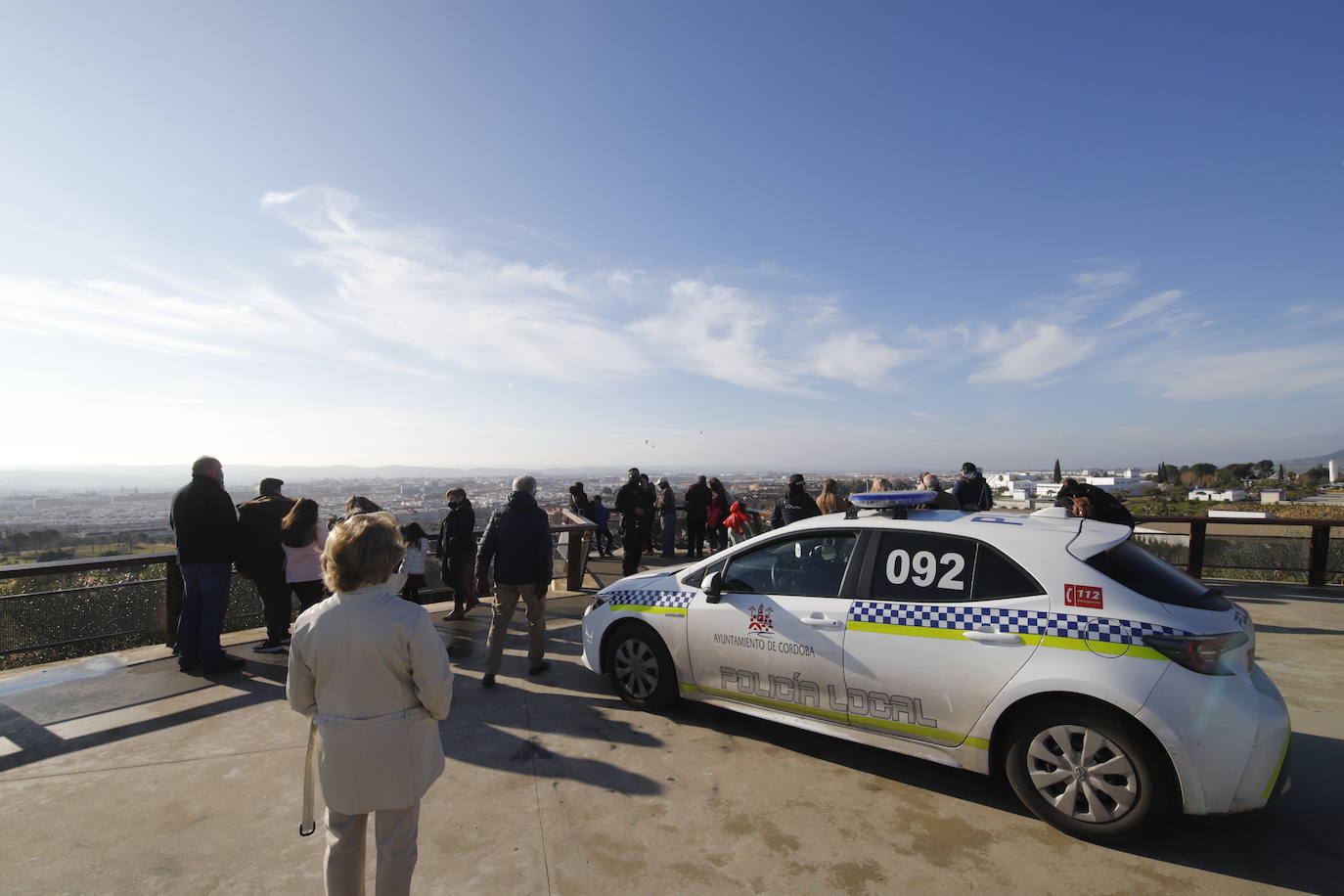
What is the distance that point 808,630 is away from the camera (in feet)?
12.6

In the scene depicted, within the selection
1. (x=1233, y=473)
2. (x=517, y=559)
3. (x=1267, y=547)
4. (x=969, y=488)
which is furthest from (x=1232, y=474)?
(x=517, y=559)

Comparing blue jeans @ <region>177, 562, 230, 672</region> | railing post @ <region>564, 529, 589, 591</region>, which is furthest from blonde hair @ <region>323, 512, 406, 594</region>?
railing post @ <region>564, 529, 589, 591</region>

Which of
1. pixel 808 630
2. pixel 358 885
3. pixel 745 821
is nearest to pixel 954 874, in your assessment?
pixel 745 821

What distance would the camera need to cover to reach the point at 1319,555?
8891mm

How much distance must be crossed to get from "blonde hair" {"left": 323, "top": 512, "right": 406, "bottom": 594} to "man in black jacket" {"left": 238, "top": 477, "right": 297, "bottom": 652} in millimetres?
4635

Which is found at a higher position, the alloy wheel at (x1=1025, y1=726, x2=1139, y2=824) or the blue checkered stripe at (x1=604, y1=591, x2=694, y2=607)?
the blue checkered stripe at (x1=604, y1=591, x2=694, y2=607)

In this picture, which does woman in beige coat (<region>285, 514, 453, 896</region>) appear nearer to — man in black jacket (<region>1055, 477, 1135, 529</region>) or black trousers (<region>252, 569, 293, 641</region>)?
black trousers (<region>252, 569, 293, 641</region>)

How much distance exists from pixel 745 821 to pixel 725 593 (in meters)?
1.45

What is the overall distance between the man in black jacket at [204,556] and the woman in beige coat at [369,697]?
432 cm

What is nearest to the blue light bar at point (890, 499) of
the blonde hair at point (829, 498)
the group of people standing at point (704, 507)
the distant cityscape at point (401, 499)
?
the group of people standing at point (704, 507)

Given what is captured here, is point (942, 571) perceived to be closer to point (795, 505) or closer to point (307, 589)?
point (795, 505)

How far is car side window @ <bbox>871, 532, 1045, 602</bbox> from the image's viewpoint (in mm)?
3346

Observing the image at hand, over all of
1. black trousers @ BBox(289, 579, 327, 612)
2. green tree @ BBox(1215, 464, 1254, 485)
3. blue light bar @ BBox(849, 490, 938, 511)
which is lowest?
black trousers @ BBox(289, 579, 327, 612)

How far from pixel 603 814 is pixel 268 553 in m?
4.55
